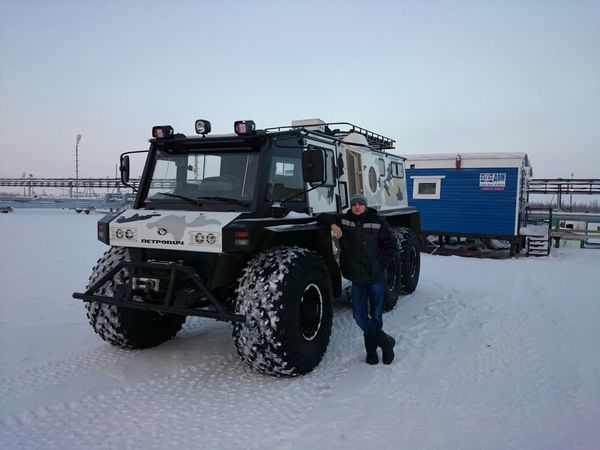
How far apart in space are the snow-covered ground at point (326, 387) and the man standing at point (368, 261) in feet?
0.97

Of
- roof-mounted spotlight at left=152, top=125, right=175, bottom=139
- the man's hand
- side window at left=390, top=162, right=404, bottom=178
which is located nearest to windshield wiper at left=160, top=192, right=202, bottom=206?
roof-mounted spotlight at left=152, top=125, right=175, bottom=139

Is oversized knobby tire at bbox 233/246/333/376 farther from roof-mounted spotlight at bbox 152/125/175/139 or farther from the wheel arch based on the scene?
roof-mounted spotlight at bbox 152/125/175/139

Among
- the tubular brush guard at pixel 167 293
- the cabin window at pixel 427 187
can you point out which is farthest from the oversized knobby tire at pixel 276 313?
the cabin window at pixel 427 187

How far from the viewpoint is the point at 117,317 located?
4797 millimetres

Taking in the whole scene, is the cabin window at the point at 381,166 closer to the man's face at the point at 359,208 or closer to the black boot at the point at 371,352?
the man's face at the point at 359,208

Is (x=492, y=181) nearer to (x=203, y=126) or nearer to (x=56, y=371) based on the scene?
(x=203, y=126)

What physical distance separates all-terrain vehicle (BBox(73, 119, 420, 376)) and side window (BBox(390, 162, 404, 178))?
9.73ft

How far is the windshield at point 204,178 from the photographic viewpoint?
4.69 meters

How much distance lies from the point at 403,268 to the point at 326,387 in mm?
4090

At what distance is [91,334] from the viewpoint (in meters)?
5.57

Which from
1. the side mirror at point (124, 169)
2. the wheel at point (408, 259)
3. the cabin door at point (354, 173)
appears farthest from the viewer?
the wheel at point (408, 259)

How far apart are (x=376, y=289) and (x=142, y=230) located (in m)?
2.42

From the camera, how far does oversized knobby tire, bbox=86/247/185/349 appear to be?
4.76 metres

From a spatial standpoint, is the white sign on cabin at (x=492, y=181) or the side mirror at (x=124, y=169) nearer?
the side mirror at (x=124, y=169)
